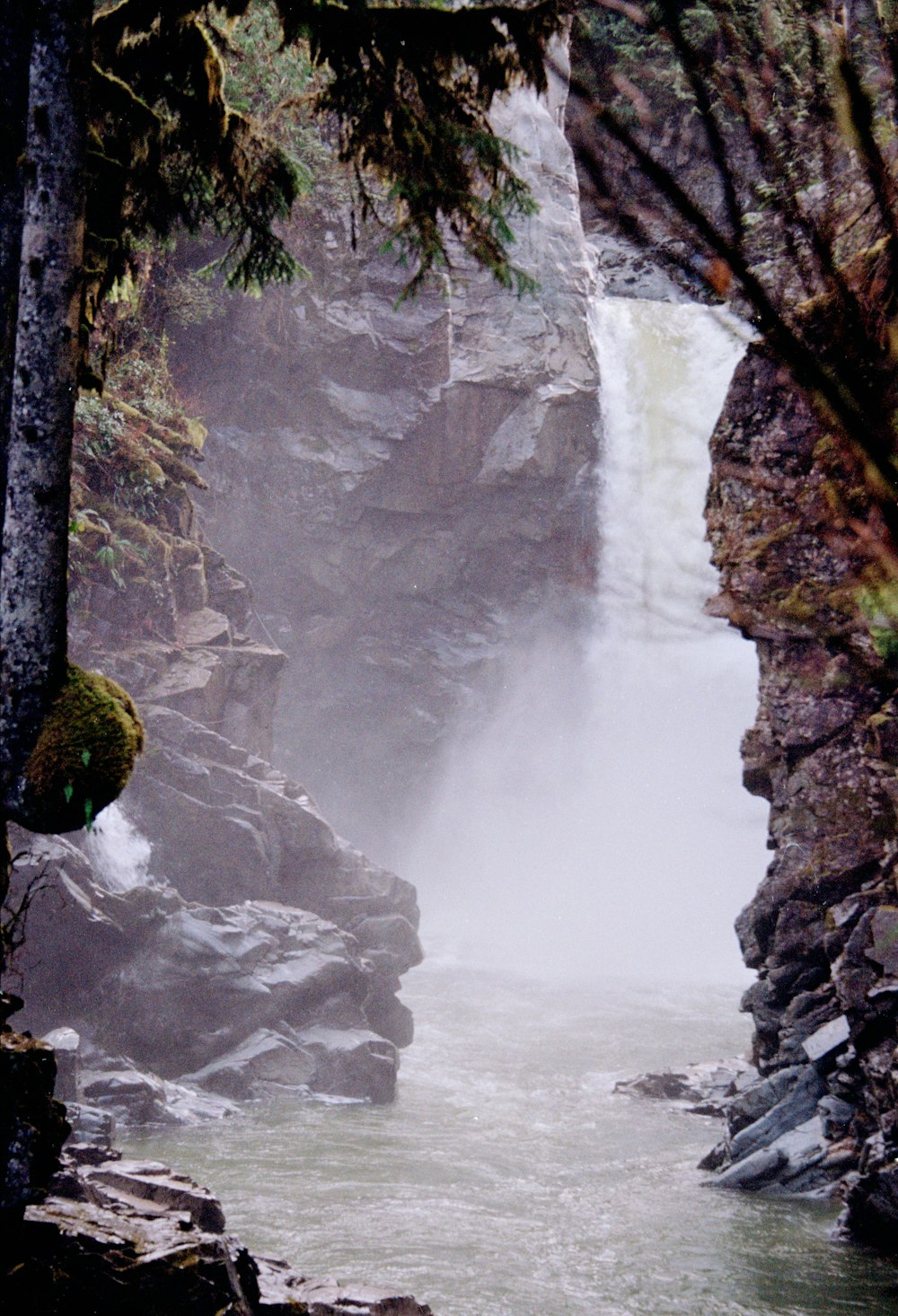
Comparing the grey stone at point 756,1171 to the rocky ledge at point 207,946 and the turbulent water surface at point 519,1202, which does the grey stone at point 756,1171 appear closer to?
the turbulent water surface at point 519,1202

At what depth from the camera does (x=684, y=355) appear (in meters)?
32.8

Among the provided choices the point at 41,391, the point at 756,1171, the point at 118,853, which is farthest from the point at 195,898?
the point at 41,391

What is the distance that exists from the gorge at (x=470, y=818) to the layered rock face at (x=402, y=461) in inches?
4.3

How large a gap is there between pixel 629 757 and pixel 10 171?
3582 cm

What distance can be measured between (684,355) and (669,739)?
14.6m

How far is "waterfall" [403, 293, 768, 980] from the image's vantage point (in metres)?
32.5

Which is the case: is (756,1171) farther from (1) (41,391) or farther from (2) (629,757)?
(2) (629,757)

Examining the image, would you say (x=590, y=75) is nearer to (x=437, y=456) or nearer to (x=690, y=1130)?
(x=690, y=1130)

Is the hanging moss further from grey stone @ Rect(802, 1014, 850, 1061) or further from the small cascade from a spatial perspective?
the small cascade

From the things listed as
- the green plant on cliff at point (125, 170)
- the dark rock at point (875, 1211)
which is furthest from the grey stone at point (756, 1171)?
the green plant on cliff at point (125, 170)

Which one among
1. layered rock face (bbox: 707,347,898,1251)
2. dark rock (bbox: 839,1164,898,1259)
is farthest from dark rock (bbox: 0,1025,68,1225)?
layered rock face (bbox: 707,347,898,1251)

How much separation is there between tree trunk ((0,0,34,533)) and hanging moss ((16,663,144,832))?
1.11 m

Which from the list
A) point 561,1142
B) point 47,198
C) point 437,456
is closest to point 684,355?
point 437,456

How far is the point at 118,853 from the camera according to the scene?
58.6 ft
